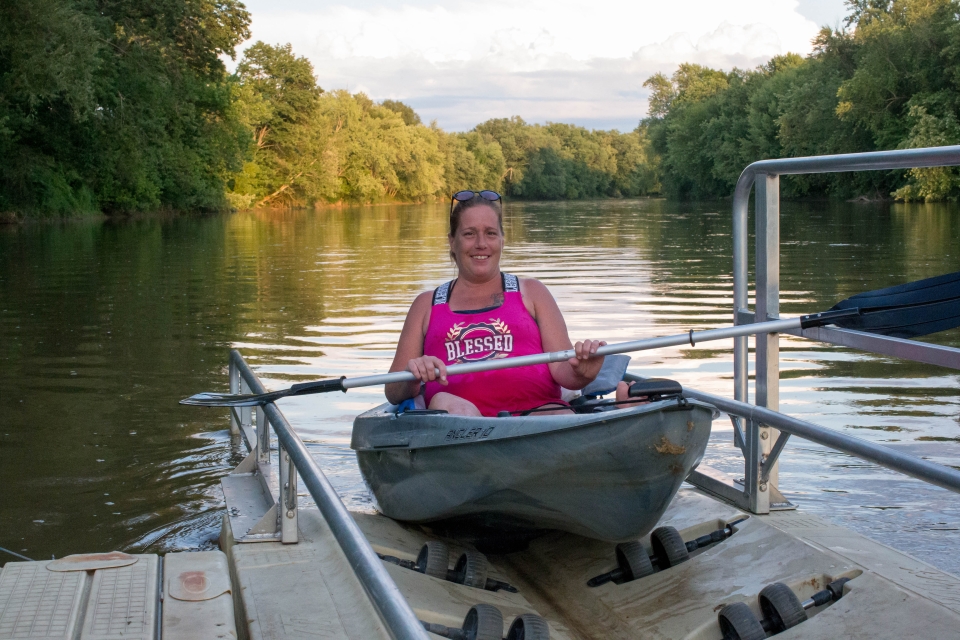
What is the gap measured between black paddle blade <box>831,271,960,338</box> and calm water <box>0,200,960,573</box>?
1.46 metres

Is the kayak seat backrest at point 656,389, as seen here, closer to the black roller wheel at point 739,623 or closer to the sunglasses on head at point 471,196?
the black roller wheel at point 739,623

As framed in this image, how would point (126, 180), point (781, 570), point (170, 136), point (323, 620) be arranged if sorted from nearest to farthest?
point (323, 620) → point (781, 570) → point (126, 180) → point (170, 136)

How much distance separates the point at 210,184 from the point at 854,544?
5141cm

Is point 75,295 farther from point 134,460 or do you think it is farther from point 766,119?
point 766,119

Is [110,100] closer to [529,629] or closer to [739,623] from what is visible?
[529,629]

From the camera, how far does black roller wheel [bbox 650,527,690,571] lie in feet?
12.1

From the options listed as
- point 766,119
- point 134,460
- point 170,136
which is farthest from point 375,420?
point 766,119

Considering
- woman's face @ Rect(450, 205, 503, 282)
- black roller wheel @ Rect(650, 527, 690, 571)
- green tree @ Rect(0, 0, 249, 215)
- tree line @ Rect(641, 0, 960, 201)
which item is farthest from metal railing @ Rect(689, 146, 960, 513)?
tree line @ Rect(641, 0, 960, 201)

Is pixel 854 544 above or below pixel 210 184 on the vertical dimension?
below

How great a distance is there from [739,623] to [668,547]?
25.4 inches

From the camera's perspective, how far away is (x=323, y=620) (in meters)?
2.95

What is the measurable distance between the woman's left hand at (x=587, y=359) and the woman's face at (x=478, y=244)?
58 centimetres

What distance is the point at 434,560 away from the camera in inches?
145

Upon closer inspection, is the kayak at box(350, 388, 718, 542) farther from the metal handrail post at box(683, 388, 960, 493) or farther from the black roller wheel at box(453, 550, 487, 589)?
the metal handrail post at box(683, 388, 960, 493)
